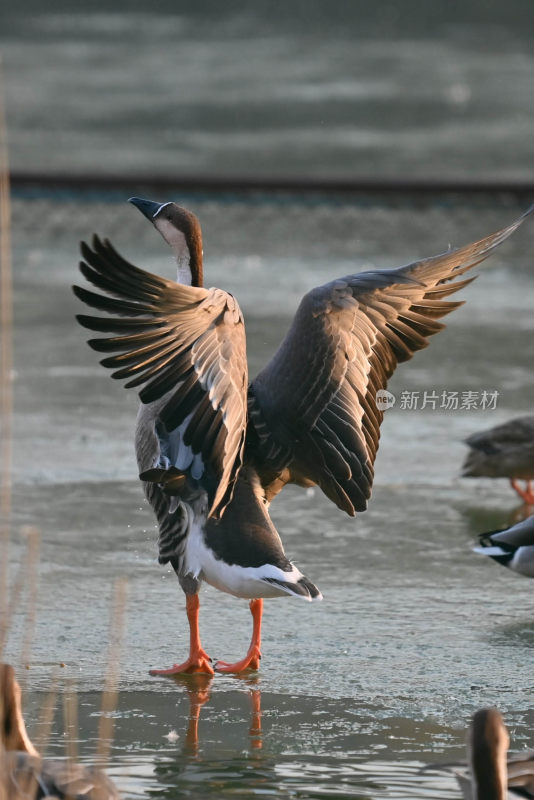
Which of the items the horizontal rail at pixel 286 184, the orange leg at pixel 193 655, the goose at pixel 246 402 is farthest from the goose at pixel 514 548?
the horizontal rail at pixel 286 184

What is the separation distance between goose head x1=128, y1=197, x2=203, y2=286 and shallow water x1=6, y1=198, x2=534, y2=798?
1205 millimetres

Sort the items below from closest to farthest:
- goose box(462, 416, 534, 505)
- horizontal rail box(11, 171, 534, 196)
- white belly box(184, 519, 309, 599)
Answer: white belly box(184, 519, 309, 599), goose box(462, 416, 534, 505), horizontal rail box(11, 171, 534, 196)

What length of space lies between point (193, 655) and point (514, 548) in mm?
1378

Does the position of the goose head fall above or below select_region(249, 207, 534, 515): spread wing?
above

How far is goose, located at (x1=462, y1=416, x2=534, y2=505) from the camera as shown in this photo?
6938 mm

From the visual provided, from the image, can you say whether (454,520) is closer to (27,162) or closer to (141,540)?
(141,540)

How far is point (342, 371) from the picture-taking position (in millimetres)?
4949

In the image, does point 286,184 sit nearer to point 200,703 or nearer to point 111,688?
point 200,703

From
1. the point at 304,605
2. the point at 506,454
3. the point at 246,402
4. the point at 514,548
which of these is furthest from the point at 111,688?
the point at 506,454

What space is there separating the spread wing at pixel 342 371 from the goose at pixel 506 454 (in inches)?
67.0

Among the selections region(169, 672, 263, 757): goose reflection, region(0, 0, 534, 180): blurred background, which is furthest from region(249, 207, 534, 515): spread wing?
region(0, 0, 534, 180): blurred background

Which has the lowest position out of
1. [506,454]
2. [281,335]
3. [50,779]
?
[50,779]

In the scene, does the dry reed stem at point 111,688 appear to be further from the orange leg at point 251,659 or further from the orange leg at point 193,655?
the orange leg at point 251,659

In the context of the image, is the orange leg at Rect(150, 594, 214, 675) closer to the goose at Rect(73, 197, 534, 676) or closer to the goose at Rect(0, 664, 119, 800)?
the goose at Rect(73, 197, 534, 676)
